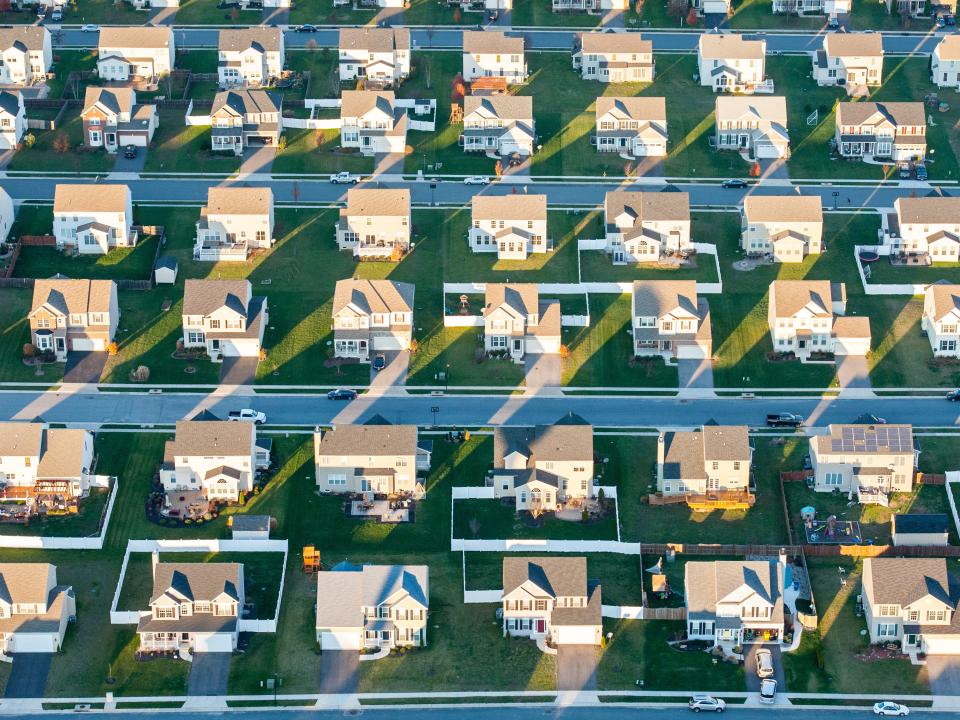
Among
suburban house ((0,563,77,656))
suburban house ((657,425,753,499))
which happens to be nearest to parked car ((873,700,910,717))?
suburban house ((657,425,753,499))

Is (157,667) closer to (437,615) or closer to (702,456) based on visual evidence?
(437,615)

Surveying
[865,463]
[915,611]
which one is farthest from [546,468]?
[915,611]

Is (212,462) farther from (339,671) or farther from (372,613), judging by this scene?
(339,671)

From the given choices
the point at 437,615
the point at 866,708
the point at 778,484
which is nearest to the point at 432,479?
the point at 437,615

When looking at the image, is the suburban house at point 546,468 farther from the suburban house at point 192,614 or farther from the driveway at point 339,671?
the suburban house at point 192,614

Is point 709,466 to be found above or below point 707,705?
above

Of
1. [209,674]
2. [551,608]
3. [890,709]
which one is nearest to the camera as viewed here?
[890,709]

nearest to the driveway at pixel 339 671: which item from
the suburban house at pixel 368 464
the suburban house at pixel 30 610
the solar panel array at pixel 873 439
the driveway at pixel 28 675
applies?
the suburban house at pixel 368 464
